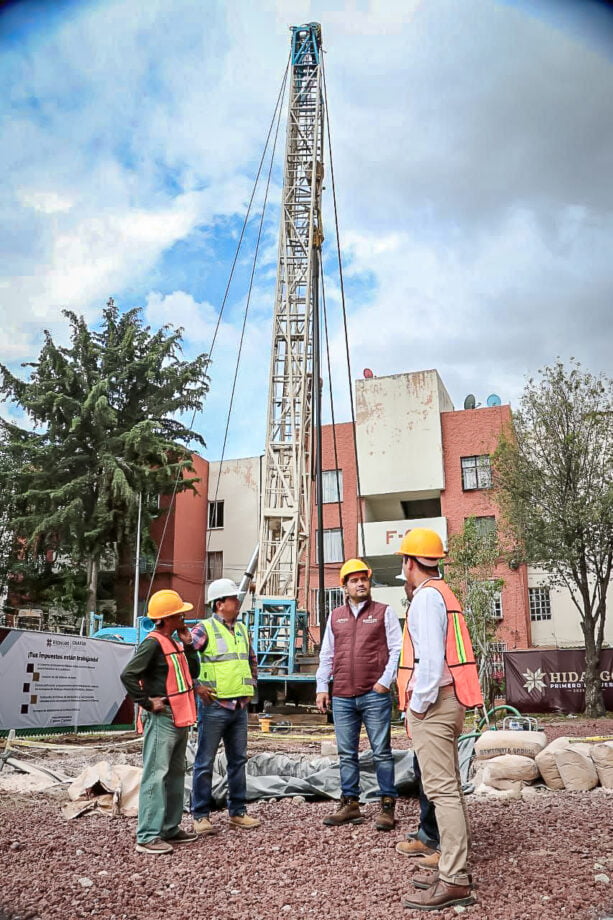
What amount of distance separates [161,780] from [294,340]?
21.9 meters

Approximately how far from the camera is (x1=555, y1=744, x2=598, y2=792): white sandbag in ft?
25.4

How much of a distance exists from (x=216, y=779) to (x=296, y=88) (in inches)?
1016

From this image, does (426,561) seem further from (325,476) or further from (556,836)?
(325,476)

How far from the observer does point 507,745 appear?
27.9 feet

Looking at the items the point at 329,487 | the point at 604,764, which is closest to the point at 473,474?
the point at 329,487

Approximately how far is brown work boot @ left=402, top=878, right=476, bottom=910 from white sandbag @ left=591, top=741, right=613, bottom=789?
12.7 feet

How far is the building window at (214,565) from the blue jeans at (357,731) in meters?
37.1

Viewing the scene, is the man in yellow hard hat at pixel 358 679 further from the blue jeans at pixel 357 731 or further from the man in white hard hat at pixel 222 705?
the man in white hard hat at pixel 222 705

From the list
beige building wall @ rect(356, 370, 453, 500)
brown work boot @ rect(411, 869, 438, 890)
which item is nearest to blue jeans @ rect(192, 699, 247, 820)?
brown work boot @ rect(411, 869, 438, 890)

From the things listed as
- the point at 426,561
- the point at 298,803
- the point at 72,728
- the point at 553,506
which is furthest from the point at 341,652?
the point at 553,506

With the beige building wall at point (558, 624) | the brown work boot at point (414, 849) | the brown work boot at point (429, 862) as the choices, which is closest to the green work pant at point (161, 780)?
the brown work boot at point (414, 849)

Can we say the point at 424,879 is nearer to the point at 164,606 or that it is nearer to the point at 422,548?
the point at 422,548

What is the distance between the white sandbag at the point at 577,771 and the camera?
7746 mm

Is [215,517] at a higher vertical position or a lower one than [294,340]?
lower
